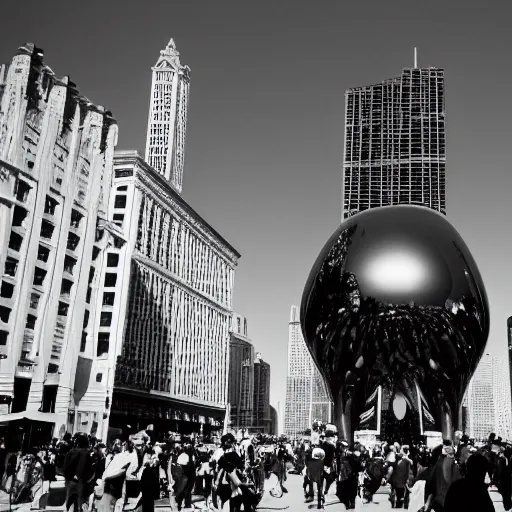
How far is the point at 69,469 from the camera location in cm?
993

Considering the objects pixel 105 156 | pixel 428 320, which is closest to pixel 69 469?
pixel 428 320

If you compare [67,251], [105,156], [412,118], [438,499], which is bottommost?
[438,499]

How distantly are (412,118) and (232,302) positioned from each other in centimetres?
4038

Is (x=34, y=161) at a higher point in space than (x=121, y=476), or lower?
higher

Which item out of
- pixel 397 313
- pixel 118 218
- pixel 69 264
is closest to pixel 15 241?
pixel 69 264

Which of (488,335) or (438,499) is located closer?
(438,499)

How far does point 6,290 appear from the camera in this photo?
4059cm

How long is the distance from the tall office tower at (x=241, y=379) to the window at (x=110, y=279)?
71981mm

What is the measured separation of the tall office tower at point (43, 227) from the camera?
133 ft

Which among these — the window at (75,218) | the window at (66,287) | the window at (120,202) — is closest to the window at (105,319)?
the window at (120,202)

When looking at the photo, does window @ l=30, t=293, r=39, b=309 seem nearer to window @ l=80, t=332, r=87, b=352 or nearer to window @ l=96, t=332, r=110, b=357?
window @ l=80, t=332, r=87, b=352

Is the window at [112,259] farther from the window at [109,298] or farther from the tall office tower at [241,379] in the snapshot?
the tall office tower at [241,379]

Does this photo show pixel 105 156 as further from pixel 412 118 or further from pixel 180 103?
pixel 180 103

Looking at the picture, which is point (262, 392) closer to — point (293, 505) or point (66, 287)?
point (66, 287)
